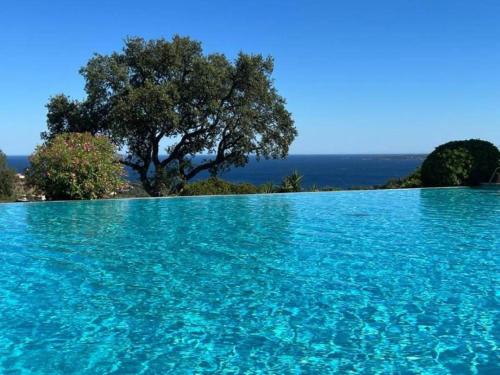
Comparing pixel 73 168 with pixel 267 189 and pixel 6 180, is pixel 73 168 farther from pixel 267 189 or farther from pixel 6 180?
pixel 267 189

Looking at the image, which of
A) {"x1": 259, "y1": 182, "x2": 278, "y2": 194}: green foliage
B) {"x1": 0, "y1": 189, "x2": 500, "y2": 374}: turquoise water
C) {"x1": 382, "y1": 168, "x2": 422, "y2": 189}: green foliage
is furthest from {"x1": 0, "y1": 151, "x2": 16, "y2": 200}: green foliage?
{"x1": 382, "y1": 168, "x2": 422, "y2": 189}: green foliage

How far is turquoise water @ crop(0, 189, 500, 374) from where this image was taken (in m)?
5.24

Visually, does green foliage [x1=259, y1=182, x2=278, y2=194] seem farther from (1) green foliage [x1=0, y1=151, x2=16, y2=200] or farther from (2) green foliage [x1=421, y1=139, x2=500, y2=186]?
(1) green foliage [x1=0, y1=151, x2=16, y2=200]

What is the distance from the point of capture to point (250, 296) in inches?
293

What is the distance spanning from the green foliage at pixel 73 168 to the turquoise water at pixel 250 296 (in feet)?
13.1

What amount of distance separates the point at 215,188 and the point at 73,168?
6387 millimetres

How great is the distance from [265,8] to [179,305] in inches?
1007

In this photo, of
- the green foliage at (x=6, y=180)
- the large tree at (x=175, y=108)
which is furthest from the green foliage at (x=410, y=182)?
the green foliage at (x=6, y=180)

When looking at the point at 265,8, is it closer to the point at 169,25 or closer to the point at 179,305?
the point at 169,25

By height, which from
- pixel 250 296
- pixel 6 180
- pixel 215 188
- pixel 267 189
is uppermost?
pixel 6 180

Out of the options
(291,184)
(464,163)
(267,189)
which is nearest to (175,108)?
(267,189)

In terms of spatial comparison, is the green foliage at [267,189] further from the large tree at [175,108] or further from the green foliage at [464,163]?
the green foliage at [464,163]

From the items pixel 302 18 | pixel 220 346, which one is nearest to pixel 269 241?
pixel 220 346

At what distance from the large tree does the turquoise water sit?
10426mm
